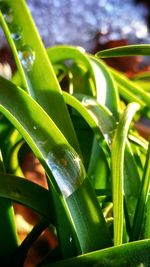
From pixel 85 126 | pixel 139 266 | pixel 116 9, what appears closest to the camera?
pixel 139 266

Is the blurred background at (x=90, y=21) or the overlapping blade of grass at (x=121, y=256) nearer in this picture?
the overlapping blade of grass at (x=121, y=256)

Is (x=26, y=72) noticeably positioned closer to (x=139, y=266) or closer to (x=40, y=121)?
(x=40, y=121)

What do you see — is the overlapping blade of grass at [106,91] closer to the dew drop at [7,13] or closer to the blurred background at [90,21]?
the dew drop at [7,13]

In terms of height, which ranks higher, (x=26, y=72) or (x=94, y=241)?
(x=26, y=72)

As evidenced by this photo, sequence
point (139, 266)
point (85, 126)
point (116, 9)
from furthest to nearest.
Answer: point (116, 9) → point (85, 126) → point (139, 266)

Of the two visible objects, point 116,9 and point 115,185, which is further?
point 116,9

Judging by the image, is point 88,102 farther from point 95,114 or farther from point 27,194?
point 27,194

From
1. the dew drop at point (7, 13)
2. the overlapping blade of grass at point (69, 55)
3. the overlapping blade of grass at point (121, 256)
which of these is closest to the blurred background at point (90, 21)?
the overlapping blade of grass at point (69, 55)

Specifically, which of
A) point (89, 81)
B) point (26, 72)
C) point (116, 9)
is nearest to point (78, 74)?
point (89, 81)
